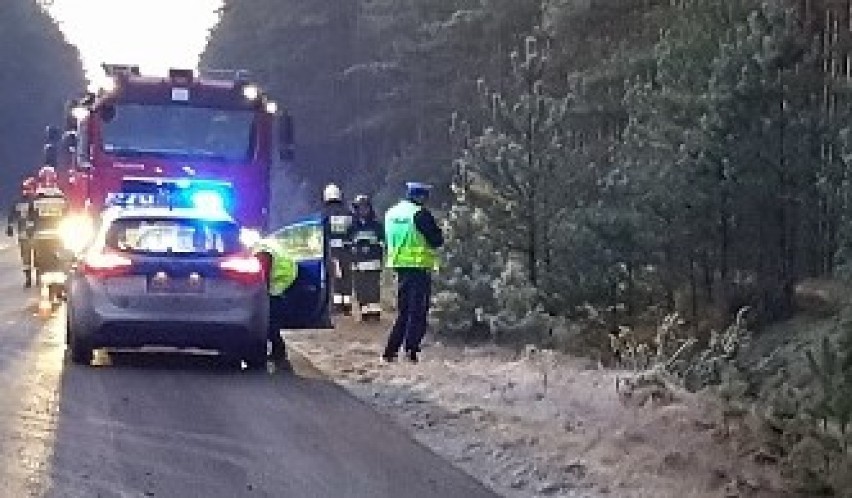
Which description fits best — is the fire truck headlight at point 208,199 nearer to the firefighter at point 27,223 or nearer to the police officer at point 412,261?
the firefighter at point 27,223

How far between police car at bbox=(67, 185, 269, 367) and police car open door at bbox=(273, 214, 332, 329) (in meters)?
2.28

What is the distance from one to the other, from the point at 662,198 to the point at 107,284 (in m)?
5.54

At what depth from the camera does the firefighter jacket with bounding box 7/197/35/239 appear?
81.4ft

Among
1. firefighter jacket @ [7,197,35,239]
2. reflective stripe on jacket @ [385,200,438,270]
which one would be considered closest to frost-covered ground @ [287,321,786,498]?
reflective stripe on jacket @ [385,200,438,270]

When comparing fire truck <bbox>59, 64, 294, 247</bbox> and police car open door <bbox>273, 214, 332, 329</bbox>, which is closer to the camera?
police car open door <bbox>273, 214, 332, 329</bbox>

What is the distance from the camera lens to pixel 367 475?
9.91 m

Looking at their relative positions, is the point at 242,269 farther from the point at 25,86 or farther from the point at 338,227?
the point at 25,86

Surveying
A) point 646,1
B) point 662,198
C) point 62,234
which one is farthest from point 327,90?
point 662,198

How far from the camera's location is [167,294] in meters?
14.9

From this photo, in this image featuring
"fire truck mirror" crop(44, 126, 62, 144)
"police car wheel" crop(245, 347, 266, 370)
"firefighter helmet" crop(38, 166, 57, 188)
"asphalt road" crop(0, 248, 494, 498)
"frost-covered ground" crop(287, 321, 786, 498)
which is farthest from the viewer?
A: "firefighter helmet" crop(38, 166, 57, 188)

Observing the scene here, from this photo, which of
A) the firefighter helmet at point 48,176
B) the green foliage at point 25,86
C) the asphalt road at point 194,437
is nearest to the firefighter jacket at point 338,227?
the firefighter helmet at point 48,176

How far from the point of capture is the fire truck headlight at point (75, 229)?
70.4ft

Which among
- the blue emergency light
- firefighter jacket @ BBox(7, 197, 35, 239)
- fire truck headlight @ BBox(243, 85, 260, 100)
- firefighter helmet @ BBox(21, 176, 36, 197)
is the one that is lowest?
firefighter jacket @ BBox(7, 197, 35, 239)

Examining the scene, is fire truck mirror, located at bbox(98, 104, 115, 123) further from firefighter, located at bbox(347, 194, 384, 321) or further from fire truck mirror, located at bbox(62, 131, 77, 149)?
firefighter, located at bbox(347, 194, 384, 321)
